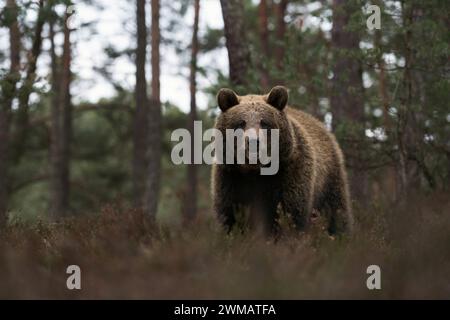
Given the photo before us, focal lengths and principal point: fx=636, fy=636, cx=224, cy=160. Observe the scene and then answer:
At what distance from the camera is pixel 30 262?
5.50 meters

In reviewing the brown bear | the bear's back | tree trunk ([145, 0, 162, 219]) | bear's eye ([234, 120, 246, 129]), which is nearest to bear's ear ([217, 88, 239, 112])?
the brown bear

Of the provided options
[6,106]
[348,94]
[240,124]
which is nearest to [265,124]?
[240,124]

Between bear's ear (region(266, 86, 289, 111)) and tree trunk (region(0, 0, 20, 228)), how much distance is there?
366 centimetres

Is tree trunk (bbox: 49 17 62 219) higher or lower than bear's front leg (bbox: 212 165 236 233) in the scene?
higher

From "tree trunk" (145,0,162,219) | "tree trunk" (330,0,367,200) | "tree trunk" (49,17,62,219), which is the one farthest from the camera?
"tree trunk" (49,17,62,219)

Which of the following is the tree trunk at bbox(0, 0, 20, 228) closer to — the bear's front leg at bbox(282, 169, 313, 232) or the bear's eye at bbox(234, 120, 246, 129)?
the bear's eye at bbox(234, 120, 246, 129)

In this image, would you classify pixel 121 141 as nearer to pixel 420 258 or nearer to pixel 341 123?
pixel 341 123

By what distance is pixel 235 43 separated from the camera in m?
12.2

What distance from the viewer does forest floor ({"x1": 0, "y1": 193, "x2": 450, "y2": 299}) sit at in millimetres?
4684

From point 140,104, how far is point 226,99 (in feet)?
34.6

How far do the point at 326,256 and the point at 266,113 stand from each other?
2.06 metres

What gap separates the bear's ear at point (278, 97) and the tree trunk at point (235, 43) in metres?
4.67

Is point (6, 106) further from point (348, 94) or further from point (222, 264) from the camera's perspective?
point (348, 94)

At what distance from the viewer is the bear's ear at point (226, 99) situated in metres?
7.38
